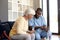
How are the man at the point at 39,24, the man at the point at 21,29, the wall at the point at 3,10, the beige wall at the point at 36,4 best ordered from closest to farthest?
the man at the point at 21,29 < the man at the point at 39,24 < the wall at the point at 3,10 < the beige wall at the point at 36,4

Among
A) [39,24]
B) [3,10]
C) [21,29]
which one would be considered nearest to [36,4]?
[3,10]

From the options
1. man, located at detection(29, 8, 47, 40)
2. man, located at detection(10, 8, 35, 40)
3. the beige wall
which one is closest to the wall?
man, located at detection(29, 8, 47, 40)

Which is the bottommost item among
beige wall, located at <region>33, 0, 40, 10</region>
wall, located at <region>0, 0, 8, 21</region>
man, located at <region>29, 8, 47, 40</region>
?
man, located at <region>29, 8, 47, 40</region>

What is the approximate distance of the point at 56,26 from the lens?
7.94m

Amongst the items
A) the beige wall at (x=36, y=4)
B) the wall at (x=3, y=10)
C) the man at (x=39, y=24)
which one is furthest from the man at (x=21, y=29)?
the beige wall at (x=36, y=4)

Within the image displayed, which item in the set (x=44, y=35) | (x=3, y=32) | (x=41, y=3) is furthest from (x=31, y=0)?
(x=3, y=32)

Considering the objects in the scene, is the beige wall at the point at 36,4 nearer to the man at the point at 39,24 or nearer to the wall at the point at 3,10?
the wall at the point at 3,10

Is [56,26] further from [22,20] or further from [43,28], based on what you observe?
[22,20]

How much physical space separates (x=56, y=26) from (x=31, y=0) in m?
1.91

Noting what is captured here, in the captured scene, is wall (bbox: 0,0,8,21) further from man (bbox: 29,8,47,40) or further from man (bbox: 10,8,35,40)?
man (bbox: 10,8,35,40)

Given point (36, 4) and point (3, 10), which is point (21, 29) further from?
point (36, 4)

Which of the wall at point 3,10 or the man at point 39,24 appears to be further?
the wall at point 3,10

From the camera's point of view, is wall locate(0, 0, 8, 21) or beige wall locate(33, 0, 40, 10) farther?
beige wall locate(33, 0, 40, 10)

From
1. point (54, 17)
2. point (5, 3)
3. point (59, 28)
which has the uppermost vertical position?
point (5, 3)
